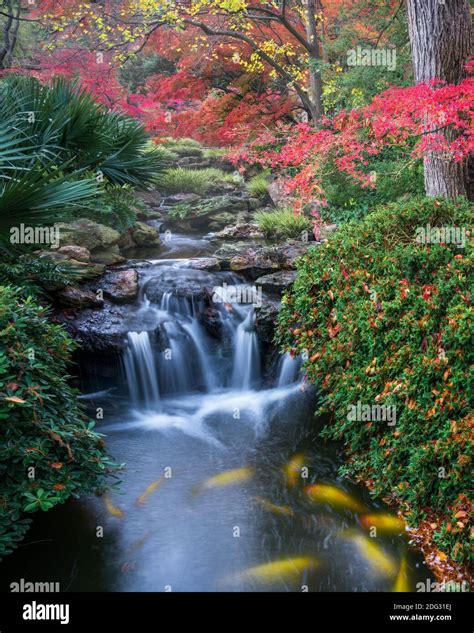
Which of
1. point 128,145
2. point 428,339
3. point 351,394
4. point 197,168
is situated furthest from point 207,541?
point 197,168

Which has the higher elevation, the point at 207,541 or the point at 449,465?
the point at 449,465

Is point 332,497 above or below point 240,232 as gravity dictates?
below

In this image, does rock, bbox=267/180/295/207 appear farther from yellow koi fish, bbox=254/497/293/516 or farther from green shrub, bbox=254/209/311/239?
yellow koi fish, bbox=254/497/293/516

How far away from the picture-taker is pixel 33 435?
14.1 feet

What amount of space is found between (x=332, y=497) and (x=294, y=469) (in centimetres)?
60

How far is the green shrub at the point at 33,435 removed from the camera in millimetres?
4082

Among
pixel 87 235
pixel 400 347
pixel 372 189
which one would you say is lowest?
pixel 400 347

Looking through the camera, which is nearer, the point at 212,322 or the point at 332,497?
the point at 332,497

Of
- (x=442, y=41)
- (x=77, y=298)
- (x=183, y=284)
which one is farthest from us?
(x=183, y=284)

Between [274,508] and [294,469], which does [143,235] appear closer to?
[294,469]

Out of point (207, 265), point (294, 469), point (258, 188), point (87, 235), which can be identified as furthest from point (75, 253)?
point (258, 188)

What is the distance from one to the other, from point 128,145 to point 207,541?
5.59 metres
